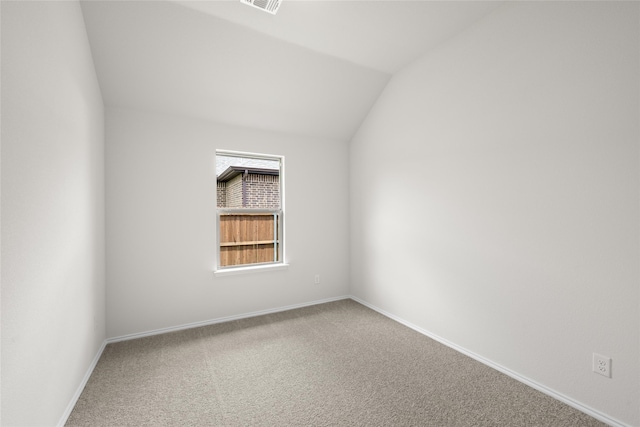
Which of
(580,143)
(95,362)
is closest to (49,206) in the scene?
(95,362)

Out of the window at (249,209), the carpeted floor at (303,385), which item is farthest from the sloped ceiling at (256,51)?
the carpeted floor at (303,385)

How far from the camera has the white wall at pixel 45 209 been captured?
116 centimetres

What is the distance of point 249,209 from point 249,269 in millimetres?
765

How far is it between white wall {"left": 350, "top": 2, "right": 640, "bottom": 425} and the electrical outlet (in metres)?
0.03

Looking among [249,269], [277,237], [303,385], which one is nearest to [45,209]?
[303,385]

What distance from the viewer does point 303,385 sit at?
2146 millimetres

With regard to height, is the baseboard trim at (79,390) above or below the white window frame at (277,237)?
below

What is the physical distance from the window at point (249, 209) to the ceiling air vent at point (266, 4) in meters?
1.65

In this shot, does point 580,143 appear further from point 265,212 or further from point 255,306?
point 255,306

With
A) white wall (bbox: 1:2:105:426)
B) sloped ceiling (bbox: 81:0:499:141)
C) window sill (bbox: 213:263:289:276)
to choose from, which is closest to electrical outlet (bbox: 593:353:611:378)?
sloped ceiling (bbox: 81:0:499:141)

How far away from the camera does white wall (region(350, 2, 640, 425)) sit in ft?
5.62

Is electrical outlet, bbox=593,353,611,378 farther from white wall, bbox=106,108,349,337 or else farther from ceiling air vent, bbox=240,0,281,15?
ceiling air vent, bbox=240,0,281,15

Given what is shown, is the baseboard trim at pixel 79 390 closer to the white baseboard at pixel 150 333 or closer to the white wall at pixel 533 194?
the white baseboard at pixel 150 333

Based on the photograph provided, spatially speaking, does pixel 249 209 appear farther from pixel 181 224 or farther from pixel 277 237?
pixel 181 224
